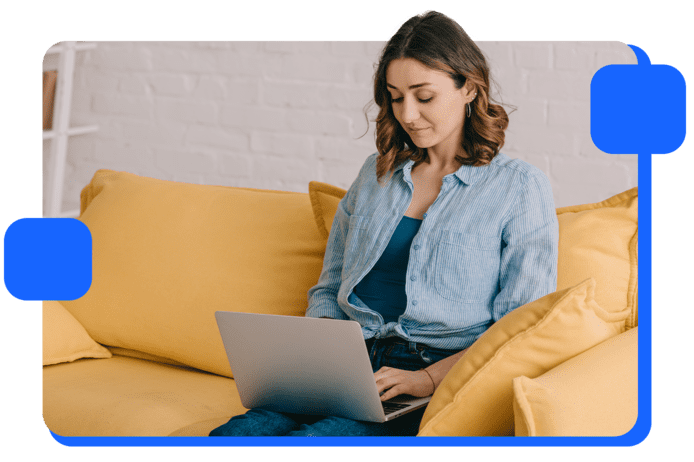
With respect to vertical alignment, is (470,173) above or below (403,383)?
above

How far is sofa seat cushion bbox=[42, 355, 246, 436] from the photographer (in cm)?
147

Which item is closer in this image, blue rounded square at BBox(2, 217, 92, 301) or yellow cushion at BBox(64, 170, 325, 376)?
blue rounded square at BBox(2, 217, 92, 301)

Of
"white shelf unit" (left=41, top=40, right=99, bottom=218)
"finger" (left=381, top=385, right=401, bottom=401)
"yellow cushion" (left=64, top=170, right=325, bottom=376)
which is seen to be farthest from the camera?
"yellow cushion" (left=64, top=170, right=325, bottom=376)

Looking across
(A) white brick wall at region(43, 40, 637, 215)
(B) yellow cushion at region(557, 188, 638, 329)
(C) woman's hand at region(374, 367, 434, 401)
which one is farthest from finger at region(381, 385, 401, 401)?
(A) white brick wall at region(43, 40, 637, 215)

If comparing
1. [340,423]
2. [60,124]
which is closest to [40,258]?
[60,124]

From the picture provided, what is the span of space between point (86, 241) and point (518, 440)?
0.70 meters

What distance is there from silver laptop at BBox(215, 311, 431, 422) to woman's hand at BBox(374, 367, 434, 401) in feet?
0.06

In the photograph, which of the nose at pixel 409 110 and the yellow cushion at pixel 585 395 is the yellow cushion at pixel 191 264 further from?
the yellow cushion at pixel 585 395

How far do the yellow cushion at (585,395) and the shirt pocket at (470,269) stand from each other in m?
0.25

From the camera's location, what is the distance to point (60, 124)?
1526mm

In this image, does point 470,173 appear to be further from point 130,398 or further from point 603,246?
point 130,398

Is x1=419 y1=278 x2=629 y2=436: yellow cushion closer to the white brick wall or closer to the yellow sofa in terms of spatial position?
the yellow sofa

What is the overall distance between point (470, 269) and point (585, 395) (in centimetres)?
35

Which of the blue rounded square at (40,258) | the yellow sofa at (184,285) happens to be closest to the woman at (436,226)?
the yellow sofa at (184,285)
